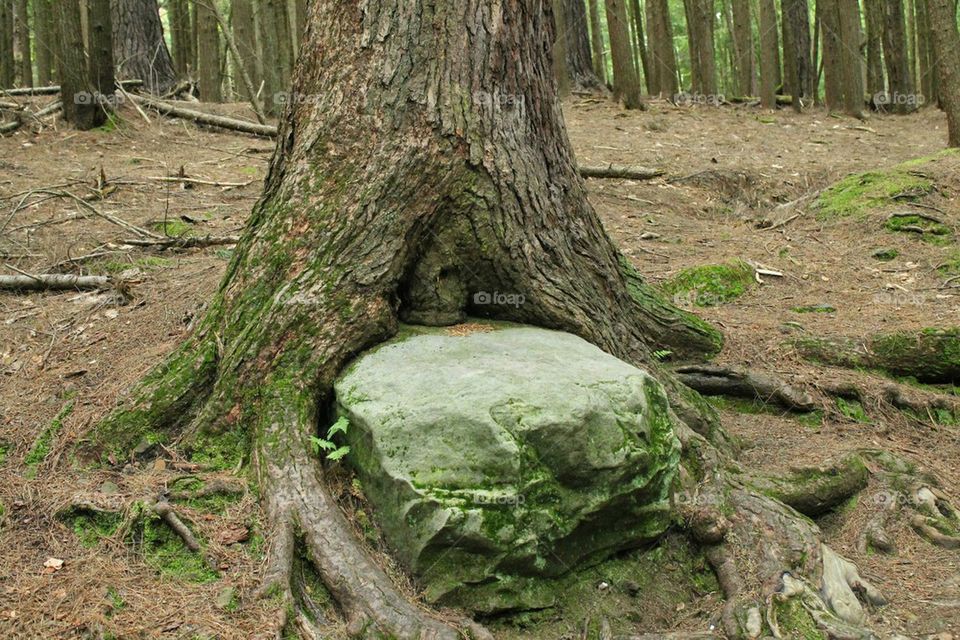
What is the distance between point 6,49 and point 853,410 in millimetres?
19280

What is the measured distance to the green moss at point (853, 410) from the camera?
17.5 feet

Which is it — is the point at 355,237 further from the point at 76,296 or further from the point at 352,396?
the point at 76,296

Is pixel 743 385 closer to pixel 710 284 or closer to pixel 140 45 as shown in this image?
pixel 710 284

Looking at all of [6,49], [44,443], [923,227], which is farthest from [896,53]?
[6,49]

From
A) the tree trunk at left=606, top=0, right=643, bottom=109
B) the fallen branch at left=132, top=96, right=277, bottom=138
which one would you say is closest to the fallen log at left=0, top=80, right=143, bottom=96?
the fallen branch at left=132, top=96, right=277, bottom=138

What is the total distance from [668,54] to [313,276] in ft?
48.1

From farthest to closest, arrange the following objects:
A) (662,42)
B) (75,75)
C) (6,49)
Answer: (6,49) < (662,42) < (75,75)

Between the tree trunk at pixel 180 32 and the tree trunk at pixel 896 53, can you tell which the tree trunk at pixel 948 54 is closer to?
the tree trunk at pixel 896 53

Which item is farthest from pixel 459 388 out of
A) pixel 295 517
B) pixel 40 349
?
pixel 40 349

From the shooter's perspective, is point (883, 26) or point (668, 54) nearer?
point (668, 54)

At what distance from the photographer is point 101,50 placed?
399 inches

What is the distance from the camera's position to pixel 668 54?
54.6 ft
